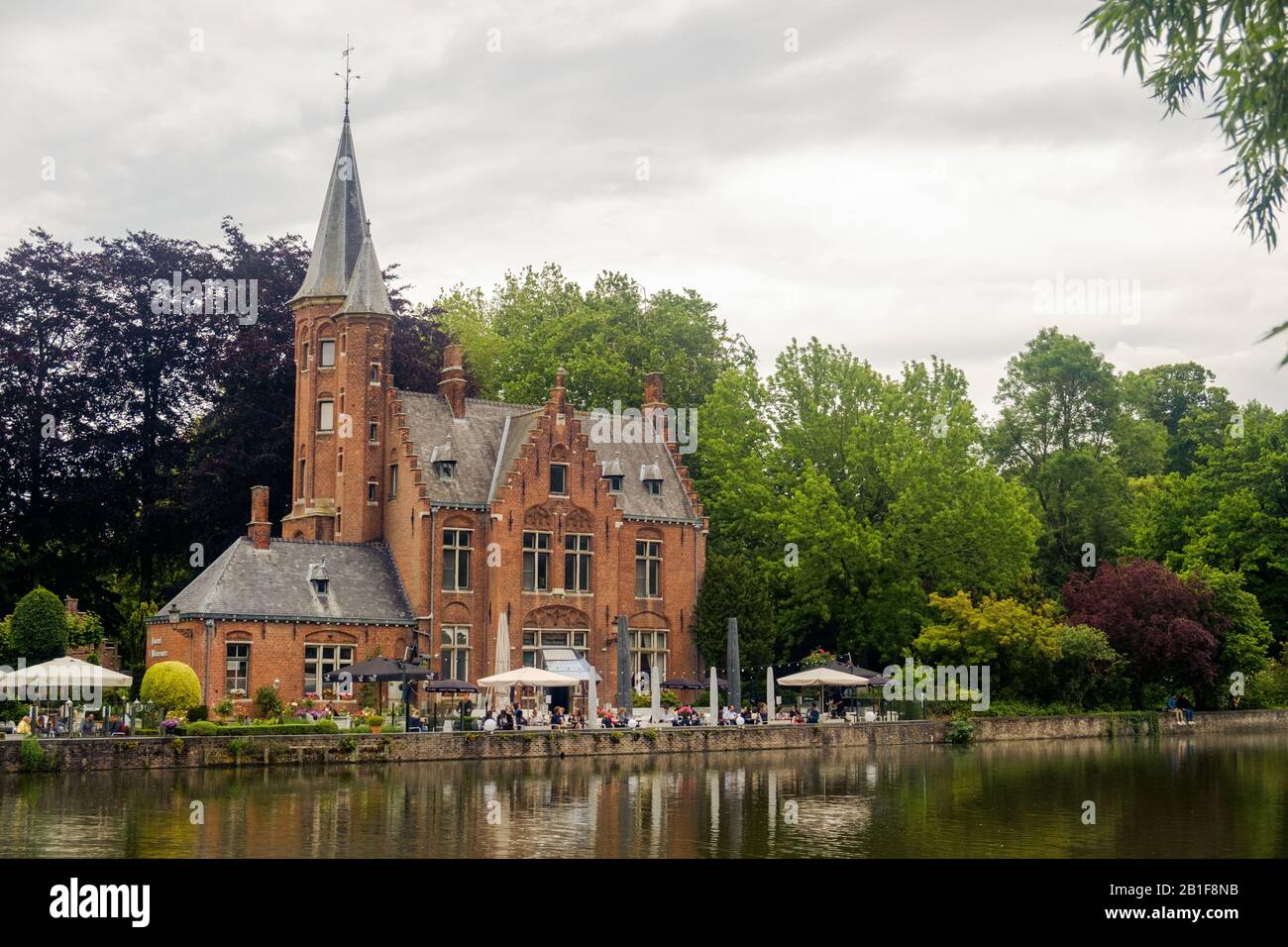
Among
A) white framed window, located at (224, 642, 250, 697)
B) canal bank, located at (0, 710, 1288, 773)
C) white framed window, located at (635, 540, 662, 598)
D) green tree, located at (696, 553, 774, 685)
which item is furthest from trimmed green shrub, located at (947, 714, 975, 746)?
white framed window, located at (224, 642, 250, 697)

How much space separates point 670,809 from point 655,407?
33.6 meters

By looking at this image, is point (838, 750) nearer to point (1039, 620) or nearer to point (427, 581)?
point (1039, 620)

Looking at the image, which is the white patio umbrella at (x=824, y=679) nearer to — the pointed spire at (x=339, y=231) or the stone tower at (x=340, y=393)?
the stone tower at (x=340, y=393)

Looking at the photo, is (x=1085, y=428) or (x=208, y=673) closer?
(x=208, y=673)

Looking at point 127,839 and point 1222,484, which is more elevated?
point 1222,484

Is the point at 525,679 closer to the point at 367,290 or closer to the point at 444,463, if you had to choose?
the point at 444,463

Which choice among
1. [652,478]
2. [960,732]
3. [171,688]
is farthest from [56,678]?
[960,732]

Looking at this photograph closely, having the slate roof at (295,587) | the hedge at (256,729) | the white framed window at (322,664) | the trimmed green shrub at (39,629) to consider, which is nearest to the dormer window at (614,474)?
the slate roof at (295,587)

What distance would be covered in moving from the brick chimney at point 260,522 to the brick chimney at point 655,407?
17.1m

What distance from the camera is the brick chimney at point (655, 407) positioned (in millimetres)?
60812

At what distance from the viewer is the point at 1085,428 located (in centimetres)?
7050
